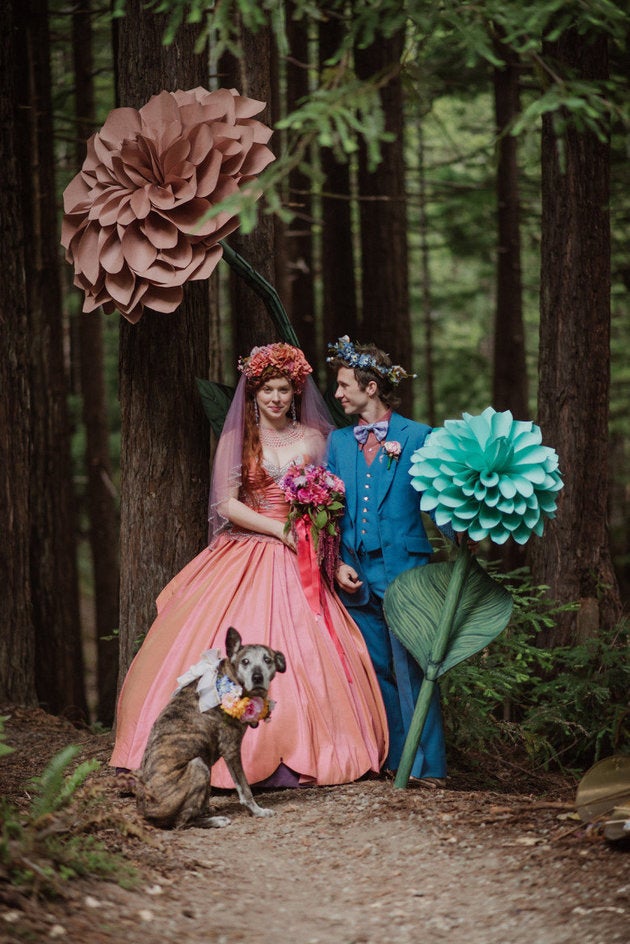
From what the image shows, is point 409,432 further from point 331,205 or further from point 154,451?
point 331,205

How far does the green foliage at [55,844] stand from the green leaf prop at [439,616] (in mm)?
1656

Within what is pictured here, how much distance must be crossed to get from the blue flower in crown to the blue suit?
0.55m

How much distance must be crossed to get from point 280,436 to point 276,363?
15.7 inches

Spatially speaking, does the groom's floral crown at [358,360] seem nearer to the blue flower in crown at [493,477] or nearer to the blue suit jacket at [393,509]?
the blue suit jacket at [393,509]

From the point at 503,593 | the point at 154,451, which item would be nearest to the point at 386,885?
the point at 503,593

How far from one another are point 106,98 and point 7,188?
793 cm

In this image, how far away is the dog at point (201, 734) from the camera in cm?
434

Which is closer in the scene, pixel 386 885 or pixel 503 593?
pixel 386 885

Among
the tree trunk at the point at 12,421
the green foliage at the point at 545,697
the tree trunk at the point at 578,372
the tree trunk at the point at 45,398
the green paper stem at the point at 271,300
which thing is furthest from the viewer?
the tree trunk at the point at 45,398

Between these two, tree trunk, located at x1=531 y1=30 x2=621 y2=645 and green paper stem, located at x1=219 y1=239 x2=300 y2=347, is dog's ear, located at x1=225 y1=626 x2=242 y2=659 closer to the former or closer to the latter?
green paper stem, located at x1=219 y1=239 x2=300 y2=347

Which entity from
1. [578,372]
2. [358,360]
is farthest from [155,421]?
[578,372]

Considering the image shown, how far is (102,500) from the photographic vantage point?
36.3 feet

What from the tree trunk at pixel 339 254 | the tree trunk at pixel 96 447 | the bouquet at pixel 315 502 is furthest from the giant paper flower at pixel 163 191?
the tree trunk at pixel 96 447

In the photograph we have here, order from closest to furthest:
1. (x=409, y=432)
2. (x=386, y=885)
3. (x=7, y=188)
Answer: (x=386, y=885), (x=409, y=432), (x=7, y=188)
